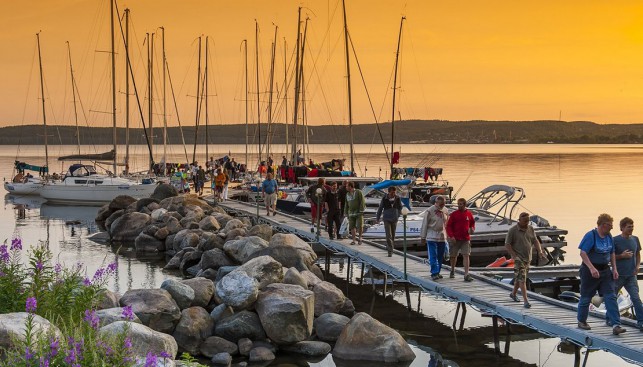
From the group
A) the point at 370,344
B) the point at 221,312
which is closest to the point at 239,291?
the point at 221,312

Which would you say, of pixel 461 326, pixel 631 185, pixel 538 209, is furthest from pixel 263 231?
pixel 631 185

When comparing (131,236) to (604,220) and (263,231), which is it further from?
(604,220)

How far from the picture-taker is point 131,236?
34.4 m

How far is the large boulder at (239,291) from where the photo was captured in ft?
51.7

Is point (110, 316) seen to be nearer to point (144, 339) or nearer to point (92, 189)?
point (144, 339)

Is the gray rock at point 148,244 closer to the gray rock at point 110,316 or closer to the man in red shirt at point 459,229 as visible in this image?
the man in red shirt at point 459,229

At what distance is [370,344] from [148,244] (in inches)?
723

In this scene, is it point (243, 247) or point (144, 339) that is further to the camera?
point (243, 247)

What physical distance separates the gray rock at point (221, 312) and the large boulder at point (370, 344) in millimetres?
2236

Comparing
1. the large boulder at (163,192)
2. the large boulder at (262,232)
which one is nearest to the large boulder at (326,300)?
the large boulder at (262,232)

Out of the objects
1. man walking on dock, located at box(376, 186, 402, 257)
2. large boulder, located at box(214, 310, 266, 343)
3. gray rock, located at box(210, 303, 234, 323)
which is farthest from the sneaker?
man walking on dock, located at box(376, 186, 402, 257)

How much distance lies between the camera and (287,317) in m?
15.2

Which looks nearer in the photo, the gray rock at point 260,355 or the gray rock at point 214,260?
the gray rock at point 260,355

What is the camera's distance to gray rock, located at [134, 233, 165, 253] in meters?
31.3
